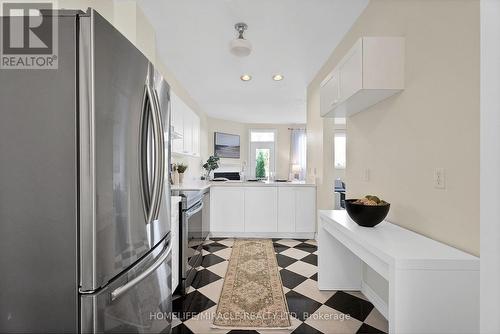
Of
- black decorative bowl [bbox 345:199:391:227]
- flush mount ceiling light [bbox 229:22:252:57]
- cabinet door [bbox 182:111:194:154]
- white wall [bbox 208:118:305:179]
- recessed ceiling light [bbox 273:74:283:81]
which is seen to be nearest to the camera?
black decorative bowl [bbox 345:199:391:227]

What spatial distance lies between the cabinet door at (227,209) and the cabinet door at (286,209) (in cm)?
56

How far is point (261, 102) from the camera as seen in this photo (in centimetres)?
516

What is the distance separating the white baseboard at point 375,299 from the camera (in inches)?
72.4

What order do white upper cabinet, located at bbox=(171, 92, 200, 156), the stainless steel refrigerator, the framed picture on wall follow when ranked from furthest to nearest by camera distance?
the framed picture on wall < white upper cabinet, located at bbox=(171, 92, 200, 156) < the stainless steel refrigerator

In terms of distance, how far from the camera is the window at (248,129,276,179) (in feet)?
25.1

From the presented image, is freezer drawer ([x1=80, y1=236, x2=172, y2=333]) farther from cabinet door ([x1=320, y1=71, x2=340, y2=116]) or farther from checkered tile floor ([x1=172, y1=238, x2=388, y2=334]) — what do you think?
cabinet door ([x1=320, y1=71, x2=340, y2=116])

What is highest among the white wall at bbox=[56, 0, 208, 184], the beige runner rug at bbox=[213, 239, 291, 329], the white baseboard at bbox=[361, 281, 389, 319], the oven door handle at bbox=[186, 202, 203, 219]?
the white wall at bbox=[56, 0, 208, 184]

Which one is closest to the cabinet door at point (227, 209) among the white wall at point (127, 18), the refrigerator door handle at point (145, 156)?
the white wall at point (127, 18)

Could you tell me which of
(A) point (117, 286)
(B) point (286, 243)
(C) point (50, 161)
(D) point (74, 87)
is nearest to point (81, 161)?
(C) point (50, 161)

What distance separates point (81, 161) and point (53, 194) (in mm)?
160

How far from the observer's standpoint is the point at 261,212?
384 cm

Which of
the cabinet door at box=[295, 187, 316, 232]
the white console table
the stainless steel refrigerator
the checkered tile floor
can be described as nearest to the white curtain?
the cabinet door at box=[295, 187, 316, 232]

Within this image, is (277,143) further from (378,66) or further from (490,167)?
(490,167)

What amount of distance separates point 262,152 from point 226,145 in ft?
3.97
